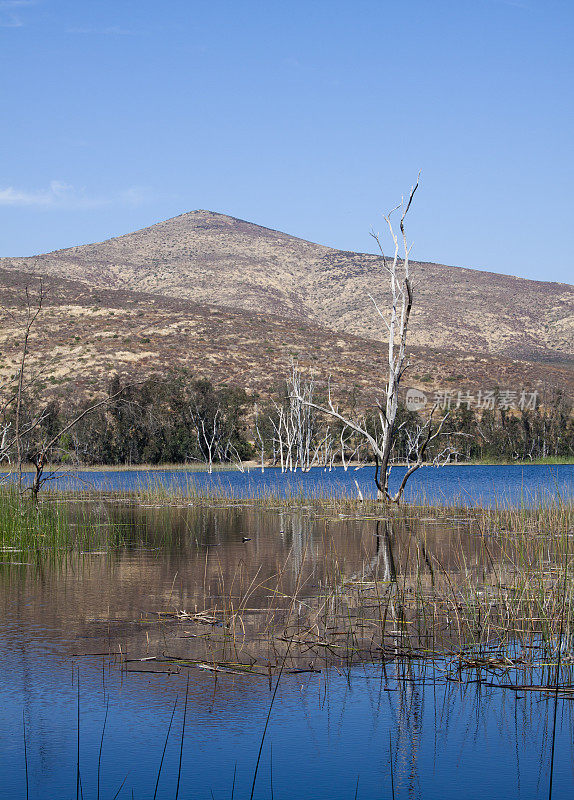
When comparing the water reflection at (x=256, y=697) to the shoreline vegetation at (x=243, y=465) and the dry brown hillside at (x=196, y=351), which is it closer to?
the shoreline vegetation at (x=243, y=465)

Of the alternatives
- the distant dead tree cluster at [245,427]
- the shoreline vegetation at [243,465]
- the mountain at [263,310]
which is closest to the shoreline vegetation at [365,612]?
the shoreline vegetation at [243,465]

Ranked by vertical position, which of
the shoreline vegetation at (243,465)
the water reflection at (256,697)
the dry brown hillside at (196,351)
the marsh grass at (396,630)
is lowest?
the shoreline vegetation at (243,465)

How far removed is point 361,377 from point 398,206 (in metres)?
44.6

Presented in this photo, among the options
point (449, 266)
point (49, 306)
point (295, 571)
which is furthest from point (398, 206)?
point (449, 266)

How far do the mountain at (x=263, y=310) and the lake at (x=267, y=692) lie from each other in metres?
37.4

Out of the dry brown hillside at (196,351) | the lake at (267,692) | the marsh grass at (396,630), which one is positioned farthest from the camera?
the dry brown hillside at (196,351)

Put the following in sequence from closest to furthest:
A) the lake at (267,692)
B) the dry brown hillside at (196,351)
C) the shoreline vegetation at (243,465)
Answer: the lake at (267,692) < the shoreline vegetation at (243,465) < the dry brown hillside at (196,351)

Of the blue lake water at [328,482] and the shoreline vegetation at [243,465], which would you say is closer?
the blue lake water at [328,482]

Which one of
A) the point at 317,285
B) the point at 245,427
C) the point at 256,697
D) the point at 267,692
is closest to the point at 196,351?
the point at 245,427

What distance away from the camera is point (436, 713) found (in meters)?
6.26

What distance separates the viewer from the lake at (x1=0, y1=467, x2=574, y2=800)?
5242 mm

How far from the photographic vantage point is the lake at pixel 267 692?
5242mm

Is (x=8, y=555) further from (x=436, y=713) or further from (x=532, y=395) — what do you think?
(x=532, y=395)

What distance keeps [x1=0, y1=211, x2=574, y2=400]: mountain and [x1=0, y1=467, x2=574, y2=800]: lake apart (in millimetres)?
37442
